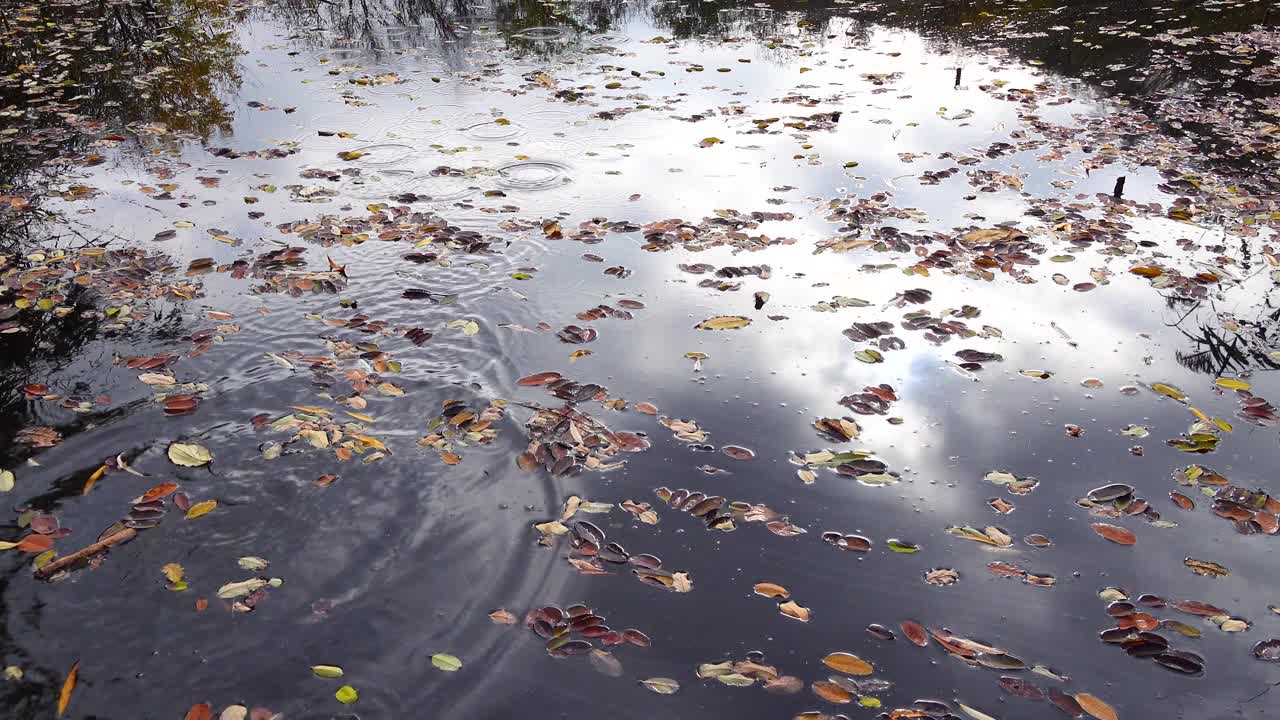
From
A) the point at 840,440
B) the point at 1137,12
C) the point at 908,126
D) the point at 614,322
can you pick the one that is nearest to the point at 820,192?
the point at 908,126

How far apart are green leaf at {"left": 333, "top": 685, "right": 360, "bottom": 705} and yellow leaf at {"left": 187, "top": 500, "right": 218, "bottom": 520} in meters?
1.22

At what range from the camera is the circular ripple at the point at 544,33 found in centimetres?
1092

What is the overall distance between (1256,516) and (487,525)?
3.37m

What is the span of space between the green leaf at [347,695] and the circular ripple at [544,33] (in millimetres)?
9880

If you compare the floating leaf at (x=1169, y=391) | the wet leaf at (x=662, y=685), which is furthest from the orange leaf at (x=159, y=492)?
the floating leaf at (x=1169, y=391)

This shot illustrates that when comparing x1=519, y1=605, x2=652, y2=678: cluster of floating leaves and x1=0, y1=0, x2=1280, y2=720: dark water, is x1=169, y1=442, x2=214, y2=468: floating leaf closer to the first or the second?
x1=0, y1=0, x2=1280, y2=720: dark water

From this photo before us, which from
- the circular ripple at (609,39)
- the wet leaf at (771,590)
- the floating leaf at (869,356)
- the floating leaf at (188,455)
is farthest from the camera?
the circular ripple at (609,39)

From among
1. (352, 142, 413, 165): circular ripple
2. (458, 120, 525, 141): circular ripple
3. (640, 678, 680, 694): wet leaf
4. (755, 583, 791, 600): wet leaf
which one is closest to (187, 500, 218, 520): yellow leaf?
(640, 678, 680, 694): wet leaf

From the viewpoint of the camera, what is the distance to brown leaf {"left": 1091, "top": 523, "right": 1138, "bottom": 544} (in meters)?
3.26

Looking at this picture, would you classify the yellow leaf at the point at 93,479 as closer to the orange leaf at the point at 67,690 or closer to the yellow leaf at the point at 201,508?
the yellow leaf at the point at 201,508

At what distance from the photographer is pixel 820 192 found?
251 inches

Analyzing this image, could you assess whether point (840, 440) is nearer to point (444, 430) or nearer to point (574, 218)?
point (444, 430)

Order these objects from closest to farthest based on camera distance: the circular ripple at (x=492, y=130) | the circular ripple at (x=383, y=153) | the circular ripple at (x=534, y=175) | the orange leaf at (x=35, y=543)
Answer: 1. the orange leaf at (x=35, y=543)
2. the circular ripple at (x=534, y=175)
3. the circular ripple at (x=383, y=153)
4. the circular ripple at (x=492, y=130)

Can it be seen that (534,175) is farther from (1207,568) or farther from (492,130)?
(1207,568)
